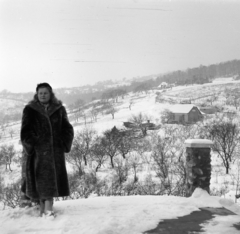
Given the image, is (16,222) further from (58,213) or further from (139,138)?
(139,138)

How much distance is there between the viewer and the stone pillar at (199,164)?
459 centimetres

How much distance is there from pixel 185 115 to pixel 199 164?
46549 millimetres

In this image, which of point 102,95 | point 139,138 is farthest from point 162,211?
point 102,95

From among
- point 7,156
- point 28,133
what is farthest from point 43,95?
point 7,156

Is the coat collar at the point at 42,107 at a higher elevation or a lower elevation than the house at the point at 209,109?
higher

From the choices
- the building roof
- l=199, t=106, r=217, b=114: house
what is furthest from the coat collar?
l=199, t=106, r=217, b=114: house

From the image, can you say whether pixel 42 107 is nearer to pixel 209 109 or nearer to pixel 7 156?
pixel 7 156

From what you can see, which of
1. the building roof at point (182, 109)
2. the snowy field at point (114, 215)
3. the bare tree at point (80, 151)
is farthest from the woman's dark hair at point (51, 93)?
the building roof at point (182, 109)

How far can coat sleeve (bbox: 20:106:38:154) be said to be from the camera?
315 centimetres

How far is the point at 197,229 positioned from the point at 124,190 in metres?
21.9

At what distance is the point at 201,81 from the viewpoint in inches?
3590

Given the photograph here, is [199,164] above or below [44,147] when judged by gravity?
below

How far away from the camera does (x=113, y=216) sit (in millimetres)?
3295

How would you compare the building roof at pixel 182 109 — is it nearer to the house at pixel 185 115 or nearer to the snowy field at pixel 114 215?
the house at pixel 185 115
